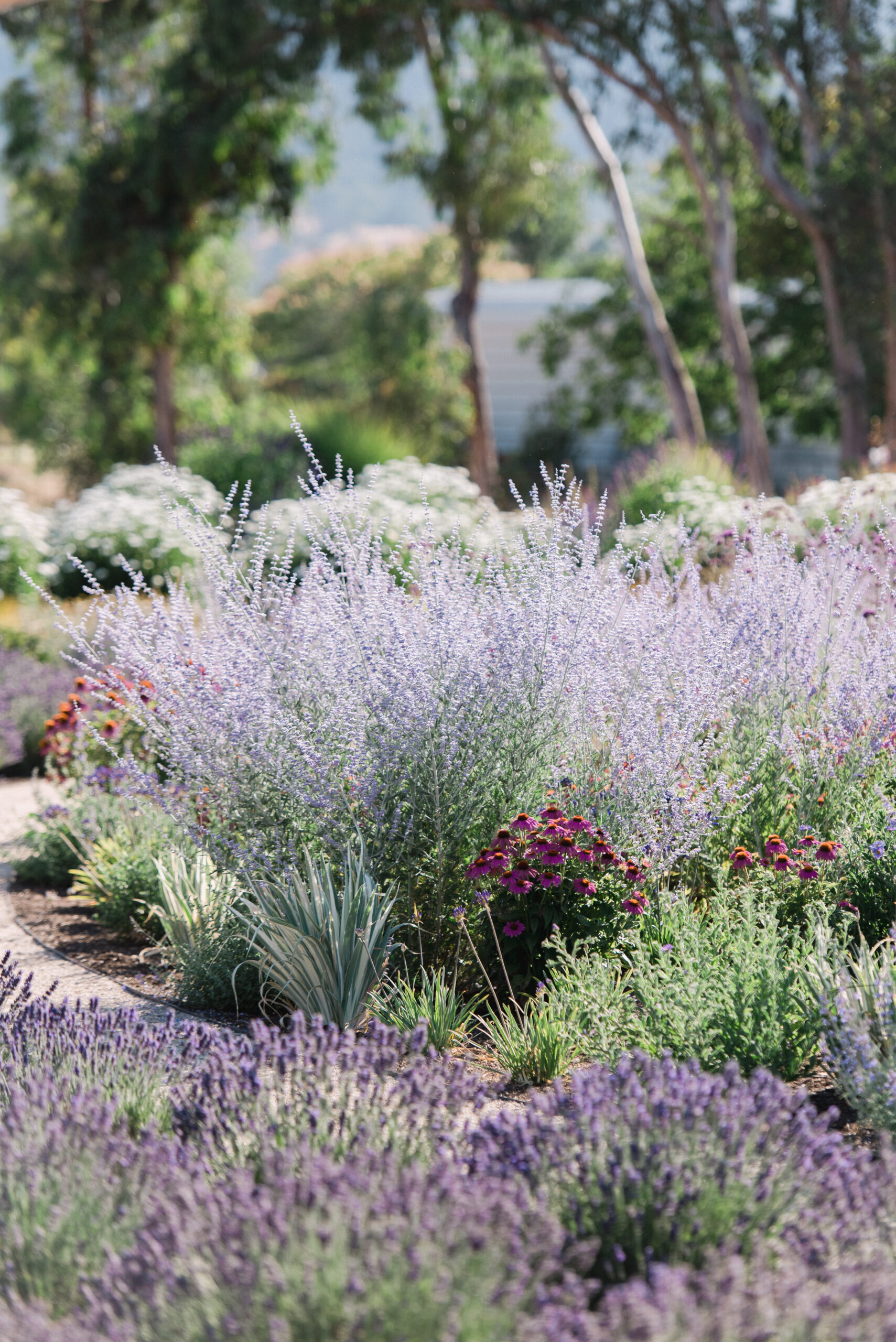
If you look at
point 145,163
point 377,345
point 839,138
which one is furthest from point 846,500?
point 377,345

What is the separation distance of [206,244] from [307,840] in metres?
15.9

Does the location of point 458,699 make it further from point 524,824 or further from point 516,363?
point 516,363

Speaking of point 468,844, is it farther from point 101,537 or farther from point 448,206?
point 448,206

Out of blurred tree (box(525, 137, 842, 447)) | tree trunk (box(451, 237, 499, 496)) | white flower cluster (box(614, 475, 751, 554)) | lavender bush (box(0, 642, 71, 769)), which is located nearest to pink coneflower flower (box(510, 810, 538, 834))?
white flower cluster (box(614, 475, 751, 554))

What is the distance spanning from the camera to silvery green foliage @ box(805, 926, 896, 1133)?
2465 millimetres

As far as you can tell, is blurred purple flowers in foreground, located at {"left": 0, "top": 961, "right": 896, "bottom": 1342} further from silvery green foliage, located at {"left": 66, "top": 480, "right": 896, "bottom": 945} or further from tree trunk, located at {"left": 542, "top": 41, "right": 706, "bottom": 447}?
tree trunk, located at {"left": 542, "top": 41, "right": 706, "bottom": 447}

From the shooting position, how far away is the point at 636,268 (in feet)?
43.9

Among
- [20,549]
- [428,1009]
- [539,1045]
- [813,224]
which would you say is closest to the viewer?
[539,1045]

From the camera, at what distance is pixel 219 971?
361 cm

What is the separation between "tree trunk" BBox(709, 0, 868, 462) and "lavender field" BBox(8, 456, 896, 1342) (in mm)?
9118

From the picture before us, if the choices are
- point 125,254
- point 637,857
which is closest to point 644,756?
point 637,857

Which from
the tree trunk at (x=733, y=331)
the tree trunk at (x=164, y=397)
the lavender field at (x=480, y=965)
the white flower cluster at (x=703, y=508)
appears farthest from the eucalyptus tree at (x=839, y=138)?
the lavender field at (x=480, y=965)

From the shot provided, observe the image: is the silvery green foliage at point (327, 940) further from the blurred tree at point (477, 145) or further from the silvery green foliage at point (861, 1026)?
the blurred tree at point (477, 145)

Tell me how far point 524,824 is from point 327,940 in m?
0.68
